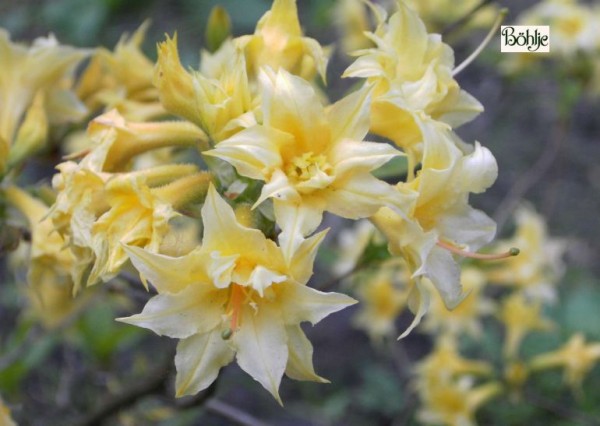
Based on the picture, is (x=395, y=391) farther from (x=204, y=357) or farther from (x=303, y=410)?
(x=204, y=357)

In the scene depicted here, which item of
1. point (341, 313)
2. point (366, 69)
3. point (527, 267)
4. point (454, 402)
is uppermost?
point (366, 69)

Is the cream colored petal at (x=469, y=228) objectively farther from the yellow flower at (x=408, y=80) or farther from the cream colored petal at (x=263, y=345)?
the cream colored petal at (x=263, y=345)

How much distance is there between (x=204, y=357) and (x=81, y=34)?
2.49 meters

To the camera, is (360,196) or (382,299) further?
(382,299)

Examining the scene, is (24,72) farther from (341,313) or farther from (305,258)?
(341,313)

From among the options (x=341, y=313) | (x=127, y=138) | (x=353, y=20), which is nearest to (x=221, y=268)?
(x=127, y=138)

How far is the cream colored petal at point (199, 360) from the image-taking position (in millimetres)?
1170

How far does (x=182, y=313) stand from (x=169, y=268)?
0.08 metres

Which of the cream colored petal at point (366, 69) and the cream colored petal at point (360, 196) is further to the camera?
the cream colored petal at point (366, 69)

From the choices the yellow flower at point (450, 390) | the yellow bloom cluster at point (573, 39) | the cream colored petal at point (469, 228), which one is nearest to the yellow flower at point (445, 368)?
the yellow flower at point (450, 390)

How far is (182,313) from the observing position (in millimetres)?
1172

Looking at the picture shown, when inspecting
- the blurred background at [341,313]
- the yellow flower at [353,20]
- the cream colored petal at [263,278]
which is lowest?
the blurred background at [341,313]

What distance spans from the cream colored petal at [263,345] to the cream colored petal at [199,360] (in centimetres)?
3

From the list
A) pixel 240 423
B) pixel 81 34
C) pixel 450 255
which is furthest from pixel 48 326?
pixel 450 255
